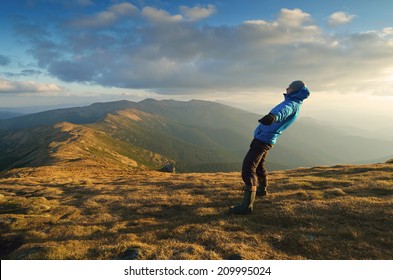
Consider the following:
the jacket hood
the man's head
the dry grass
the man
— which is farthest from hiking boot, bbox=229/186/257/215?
the man's head

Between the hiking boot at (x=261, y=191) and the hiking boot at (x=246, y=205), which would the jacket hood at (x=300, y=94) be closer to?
the hiking boot at (x=246, y=205)

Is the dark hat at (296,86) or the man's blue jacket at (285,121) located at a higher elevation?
the dark hat at (296,86)

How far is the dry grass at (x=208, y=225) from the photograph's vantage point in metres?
10.0

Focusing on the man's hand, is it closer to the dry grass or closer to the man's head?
the man's head

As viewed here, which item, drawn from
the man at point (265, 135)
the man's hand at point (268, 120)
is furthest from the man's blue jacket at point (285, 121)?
the man's hand at point (268, 120)

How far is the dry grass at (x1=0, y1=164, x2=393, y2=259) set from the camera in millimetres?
10023

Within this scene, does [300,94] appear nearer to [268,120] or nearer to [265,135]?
[265,135]

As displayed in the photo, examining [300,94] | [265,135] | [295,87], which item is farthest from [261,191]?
[295,87]

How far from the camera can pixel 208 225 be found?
42.1 feet

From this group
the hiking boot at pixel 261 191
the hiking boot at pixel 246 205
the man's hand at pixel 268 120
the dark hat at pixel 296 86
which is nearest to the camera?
the man's hand at pixel 268 120

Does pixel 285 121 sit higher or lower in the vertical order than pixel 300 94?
lower

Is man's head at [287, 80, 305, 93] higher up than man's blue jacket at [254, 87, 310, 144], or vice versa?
man's head at [287, 80, 305, 93]
